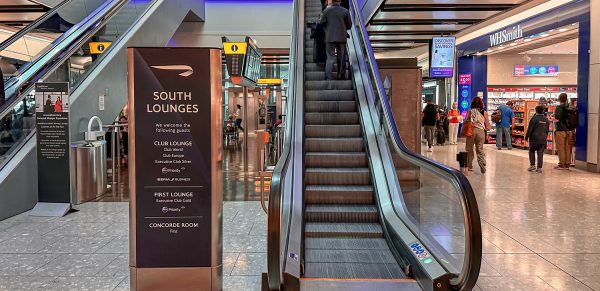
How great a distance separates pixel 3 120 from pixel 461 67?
53.9 ft

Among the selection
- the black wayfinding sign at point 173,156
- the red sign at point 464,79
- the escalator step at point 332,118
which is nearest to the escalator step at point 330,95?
the escalator step at point 332,118

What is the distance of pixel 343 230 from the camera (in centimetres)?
486

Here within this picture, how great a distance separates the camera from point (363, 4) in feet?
47.5

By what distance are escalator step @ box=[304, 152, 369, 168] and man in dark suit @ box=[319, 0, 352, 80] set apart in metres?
2.41

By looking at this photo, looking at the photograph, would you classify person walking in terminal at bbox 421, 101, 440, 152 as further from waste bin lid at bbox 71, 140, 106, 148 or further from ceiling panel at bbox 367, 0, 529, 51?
waste bin lid at bbox 71, 140, 106, 148

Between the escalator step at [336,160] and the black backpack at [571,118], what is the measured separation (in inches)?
261

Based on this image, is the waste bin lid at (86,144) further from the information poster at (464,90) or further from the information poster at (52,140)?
the information poster at (464,90)

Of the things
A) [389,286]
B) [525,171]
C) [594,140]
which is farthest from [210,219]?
[594,140]

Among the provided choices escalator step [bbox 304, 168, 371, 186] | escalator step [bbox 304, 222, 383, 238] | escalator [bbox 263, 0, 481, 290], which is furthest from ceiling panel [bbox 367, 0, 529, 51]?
escalator step [bbox 304, 222, 383, 238]

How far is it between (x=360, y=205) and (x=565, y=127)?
7.28m

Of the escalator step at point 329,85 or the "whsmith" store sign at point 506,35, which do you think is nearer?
the escalator step at point 329,85

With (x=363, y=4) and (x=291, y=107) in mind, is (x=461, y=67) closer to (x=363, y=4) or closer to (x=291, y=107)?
(x=363, y=4)

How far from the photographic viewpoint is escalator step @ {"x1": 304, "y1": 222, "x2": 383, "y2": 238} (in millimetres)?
4805

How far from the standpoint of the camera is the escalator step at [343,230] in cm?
480
